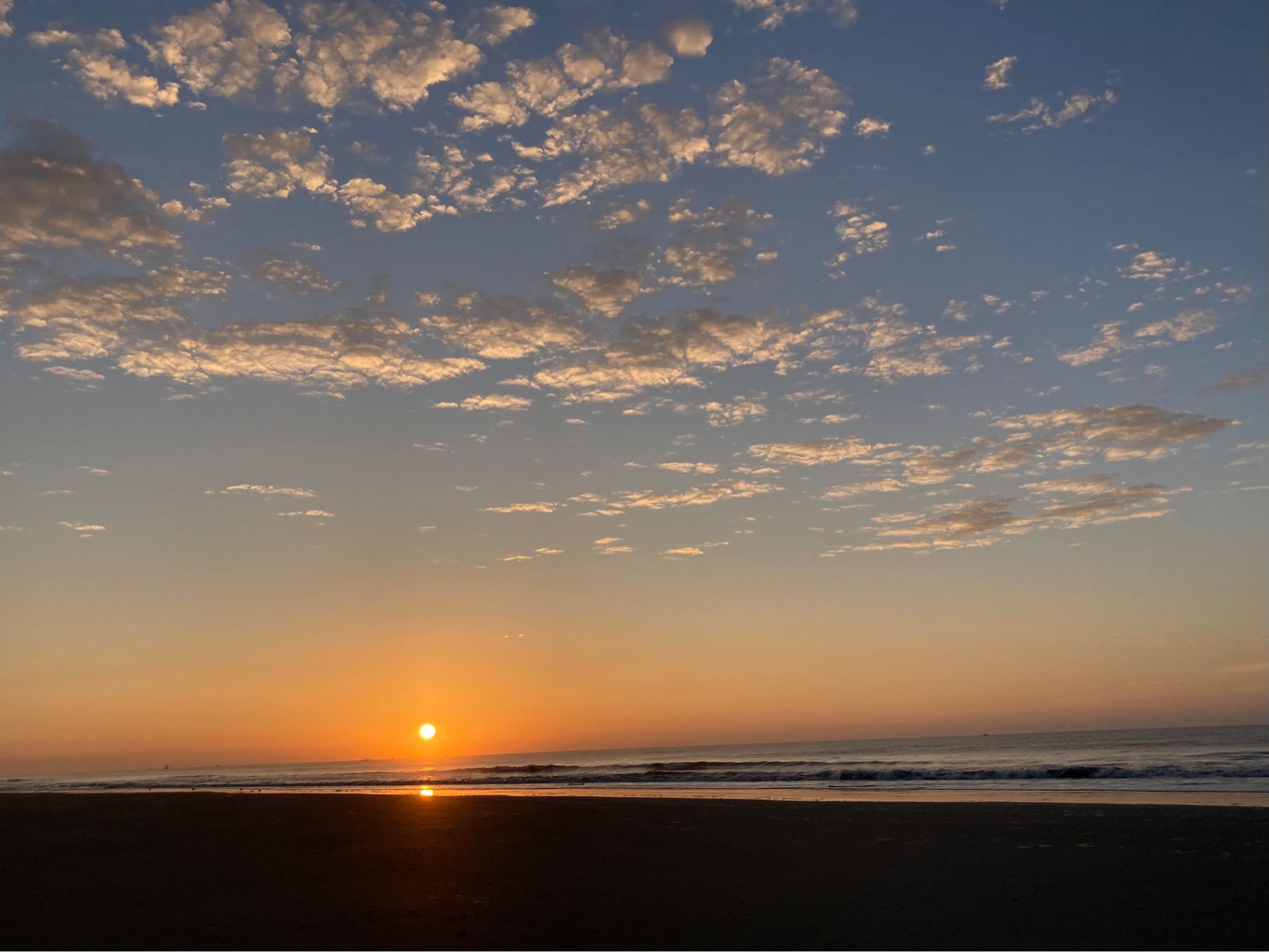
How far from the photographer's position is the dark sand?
28.6 feet

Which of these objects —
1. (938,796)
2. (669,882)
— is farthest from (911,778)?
(669,882)

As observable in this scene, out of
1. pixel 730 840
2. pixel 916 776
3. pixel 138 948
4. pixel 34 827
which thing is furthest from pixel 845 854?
pixel 916 776

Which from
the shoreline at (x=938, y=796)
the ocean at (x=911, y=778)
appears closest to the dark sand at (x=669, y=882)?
the shoreline at (x=938, y=796)

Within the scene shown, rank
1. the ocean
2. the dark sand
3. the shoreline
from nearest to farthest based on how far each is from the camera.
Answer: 1. the dark sand
2. the shoreline
3. the ocean

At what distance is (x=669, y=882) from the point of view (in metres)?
11.4

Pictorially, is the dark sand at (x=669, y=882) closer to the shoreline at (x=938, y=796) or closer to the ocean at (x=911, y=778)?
the shoreline at (x=938, y=796)

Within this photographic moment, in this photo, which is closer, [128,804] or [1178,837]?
[1178,837]

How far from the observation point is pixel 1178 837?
14.5 m

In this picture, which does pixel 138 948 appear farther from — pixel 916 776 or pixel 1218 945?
pixel 916 776

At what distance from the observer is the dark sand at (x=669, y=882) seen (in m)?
8.73

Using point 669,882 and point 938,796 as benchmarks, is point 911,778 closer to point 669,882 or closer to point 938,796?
point 938,796

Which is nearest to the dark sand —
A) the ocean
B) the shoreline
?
the shoreline

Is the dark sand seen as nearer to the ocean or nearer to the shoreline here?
the shoreline

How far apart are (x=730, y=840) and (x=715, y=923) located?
22.8ft
